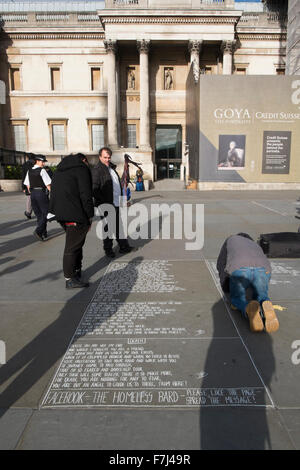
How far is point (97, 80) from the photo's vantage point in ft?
118

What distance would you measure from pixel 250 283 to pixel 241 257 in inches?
11.3

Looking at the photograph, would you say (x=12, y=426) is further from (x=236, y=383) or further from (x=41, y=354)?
(x=236, y=383)

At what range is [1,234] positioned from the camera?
8664mm

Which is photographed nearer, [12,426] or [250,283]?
[12,426]

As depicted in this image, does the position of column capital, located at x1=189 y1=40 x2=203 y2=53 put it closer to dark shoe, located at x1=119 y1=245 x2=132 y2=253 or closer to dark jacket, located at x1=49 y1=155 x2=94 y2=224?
dark shoe, located at x1=119 y1=245 x2=132 y2=253

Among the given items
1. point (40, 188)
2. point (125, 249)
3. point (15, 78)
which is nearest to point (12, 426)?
point (125, 249)

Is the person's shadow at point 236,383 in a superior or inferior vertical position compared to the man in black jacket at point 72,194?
inferior

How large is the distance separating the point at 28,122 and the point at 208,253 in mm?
34597

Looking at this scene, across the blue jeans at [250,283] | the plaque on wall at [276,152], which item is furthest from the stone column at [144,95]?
the blue jeans at [250,283]

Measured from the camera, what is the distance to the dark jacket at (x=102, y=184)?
5.98 meters

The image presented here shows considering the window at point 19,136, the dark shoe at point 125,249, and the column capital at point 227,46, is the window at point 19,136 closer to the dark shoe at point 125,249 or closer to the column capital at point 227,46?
the column capital at point 227,46

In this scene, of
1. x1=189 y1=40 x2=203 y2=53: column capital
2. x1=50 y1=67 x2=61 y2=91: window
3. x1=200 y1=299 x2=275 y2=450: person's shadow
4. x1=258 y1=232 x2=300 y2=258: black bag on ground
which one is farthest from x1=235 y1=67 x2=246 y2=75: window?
x1=200 y1=299 x2=275 y2=450: person's shadow

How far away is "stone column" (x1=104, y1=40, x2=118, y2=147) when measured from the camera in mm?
32062

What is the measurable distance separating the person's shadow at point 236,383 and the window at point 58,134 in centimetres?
3574
